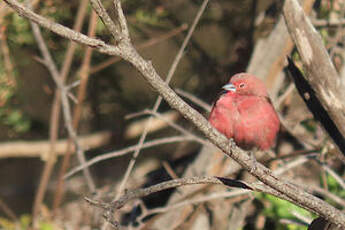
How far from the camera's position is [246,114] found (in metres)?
3.11

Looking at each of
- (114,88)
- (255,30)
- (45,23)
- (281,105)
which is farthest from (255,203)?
(45,23)

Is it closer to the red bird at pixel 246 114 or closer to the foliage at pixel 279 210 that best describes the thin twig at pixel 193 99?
the red bird at pixel 246 114

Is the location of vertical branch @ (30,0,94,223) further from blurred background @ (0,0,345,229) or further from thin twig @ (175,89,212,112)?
thin twig @ (175,89,212,112)

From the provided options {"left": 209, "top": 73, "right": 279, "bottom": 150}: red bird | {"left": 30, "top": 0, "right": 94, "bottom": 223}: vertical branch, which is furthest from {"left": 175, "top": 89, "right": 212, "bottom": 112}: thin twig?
{"left": 30, "top": 0, "right": 94, "bottom": 223}: vertical branch

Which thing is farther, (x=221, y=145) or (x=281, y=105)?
(x=281, y=105)

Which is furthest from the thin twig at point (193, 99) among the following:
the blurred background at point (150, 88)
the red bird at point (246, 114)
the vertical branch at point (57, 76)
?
the vertical branch at point (57, 76)

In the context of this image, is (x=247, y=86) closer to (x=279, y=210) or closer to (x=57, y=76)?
(x=279, y=210)

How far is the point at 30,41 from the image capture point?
4605 millimetres

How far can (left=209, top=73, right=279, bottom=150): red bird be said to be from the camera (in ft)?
10.1

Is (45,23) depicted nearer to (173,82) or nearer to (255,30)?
(255,30)

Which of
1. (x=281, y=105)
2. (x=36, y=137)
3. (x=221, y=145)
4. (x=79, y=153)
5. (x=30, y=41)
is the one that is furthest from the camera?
(x=36, y=137)

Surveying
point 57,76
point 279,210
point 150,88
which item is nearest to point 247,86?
point 279,210

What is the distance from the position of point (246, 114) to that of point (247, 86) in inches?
6.8

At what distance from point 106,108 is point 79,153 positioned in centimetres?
149
